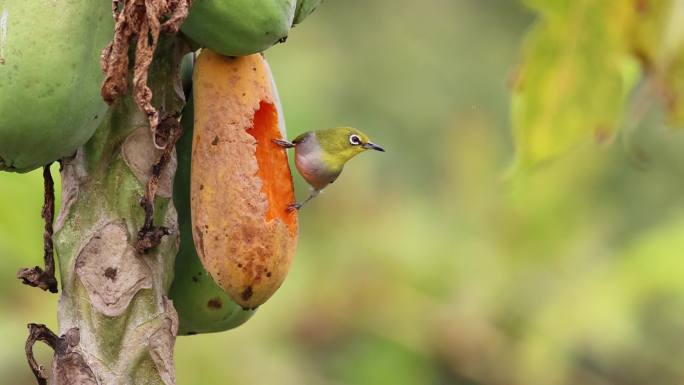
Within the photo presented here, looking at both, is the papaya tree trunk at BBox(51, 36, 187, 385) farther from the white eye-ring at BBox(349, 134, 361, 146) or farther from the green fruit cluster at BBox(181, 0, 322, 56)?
the white eye-ring at BBox(349, 134, 361, 146)

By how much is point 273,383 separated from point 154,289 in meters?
→ 2.77

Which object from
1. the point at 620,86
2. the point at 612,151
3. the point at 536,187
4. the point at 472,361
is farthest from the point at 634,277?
the point at 620,86

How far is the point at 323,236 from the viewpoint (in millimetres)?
5301

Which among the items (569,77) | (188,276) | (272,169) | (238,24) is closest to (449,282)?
(569,77)

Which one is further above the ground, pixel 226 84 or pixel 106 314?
pixel 226 84

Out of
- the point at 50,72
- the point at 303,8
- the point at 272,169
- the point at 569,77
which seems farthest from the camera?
the point at 569,77

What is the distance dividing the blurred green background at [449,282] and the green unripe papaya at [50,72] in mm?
1819

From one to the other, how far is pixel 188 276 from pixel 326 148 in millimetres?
306

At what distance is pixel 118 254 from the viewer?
1.62 metres

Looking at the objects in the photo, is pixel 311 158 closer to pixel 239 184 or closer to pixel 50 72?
pixel 239 184

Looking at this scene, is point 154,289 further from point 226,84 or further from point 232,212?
point 226,84

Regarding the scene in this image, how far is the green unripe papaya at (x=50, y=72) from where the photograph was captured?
154cm

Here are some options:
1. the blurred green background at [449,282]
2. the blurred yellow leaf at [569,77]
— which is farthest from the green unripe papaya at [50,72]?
the blurred green background at [449,282]

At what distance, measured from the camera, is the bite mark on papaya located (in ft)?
5.41
